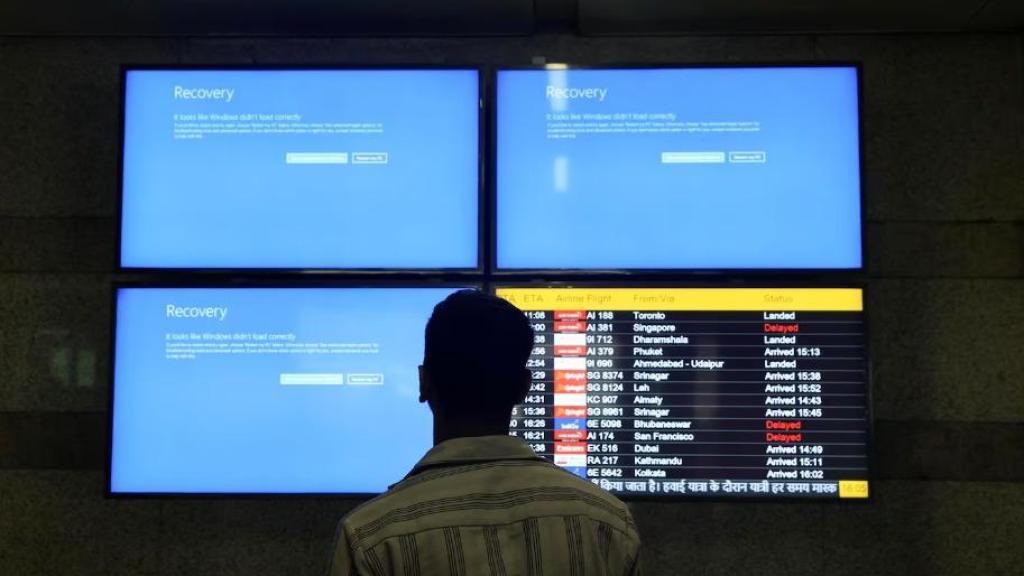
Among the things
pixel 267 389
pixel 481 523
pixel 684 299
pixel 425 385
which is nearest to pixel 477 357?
pixel 425 385

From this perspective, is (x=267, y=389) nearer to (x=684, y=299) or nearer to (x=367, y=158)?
(x=367, y=158)

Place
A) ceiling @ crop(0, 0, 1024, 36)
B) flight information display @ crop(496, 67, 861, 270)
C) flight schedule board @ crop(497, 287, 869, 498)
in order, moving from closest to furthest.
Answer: flight schedule board @ crop(497, 287, 869, 498) < flight information display @ crop(496, 67, 861, 270) < ceiling @ crop(0, 0, 1024, 36)

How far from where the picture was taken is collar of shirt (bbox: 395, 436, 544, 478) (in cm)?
116

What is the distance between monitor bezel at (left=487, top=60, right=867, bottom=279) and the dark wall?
25 centimetres

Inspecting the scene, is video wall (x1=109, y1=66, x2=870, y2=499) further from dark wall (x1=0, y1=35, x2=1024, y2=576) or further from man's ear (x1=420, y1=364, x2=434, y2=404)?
man's ear (x1=420, y1=364, x2=434, y2=404)

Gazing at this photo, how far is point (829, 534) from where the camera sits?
8.96 feet

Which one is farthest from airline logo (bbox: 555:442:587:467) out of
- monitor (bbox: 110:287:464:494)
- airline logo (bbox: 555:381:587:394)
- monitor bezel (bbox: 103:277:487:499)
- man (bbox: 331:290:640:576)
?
man (bbox: 331:290:640:576)

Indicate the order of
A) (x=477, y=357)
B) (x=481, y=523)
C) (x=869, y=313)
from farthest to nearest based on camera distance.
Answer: (x=869, y=313), (x=477, y=357), (x=481, y=523)

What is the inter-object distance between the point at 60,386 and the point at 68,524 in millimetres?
477

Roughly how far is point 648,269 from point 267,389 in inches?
49.6

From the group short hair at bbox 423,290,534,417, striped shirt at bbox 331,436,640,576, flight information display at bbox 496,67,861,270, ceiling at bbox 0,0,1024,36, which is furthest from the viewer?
ceiling at bbox 0,0,1024,36

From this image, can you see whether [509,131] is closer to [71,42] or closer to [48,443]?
[71,42]

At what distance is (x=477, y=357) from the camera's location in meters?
1.20

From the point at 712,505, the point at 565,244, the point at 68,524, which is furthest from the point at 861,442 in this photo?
the point at 68,524
